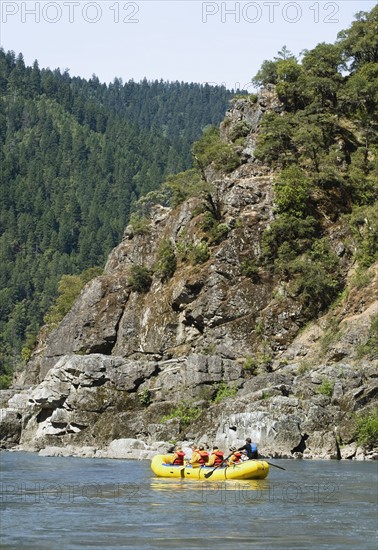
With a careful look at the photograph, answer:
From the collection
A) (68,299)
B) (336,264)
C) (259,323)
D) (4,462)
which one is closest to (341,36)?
(336,264)

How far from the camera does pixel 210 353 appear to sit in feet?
254

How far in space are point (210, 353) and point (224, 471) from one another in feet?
102

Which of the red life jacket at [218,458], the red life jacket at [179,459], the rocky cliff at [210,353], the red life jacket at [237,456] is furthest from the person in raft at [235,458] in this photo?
the rocky cliff at [210,353]

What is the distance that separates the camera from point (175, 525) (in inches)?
1319

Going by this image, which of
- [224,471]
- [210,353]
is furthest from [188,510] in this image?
[210,353]

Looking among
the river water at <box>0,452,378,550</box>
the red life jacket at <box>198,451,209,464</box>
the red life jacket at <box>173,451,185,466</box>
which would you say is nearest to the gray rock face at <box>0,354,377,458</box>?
the river water at <box>0,452,378,550</box>

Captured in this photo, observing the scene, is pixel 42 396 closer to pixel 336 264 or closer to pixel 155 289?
pixel 155 289

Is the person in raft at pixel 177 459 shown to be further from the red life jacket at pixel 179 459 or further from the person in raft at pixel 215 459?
the person in raft at pixel 215 459

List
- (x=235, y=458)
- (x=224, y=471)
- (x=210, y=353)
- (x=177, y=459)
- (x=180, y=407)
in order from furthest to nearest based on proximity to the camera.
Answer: (x=210, y=353), (x=180, y=407), (x=177, y=459), (x=235, y=458), (x=224, y=471)

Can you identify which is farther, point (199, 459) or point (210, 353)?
point (210, 353)

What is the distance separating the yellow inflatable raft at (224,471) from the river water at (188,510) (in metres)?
0.50

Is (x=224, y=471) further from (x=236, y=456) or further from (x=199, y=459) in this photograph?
(x=199, y=459)

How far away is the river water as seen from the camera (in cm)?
3075

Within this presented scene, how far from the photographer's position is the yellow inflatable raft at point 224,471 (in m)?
45.9
